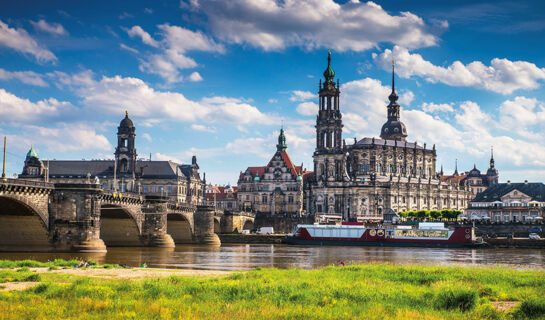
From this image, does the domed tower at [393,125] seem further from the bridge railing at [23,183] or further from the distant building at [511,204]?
the bridge railing at [23,183]

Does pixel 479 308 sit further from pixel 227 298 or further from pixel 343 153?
pixel 343 153

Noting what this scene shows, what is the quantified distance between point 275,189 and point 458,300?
138 meters

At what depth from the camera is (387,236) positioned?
4033 inches

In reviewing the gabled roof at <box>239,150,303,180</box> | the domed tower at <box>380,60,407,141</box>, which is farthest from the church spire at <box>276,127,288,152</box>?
the domed tower at <box>380,60,407,141</box>

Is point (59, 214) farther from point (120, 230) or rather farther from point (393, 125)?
point (393, 125)

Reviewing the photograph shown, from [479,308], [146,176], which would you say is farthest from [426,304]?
[146,176]

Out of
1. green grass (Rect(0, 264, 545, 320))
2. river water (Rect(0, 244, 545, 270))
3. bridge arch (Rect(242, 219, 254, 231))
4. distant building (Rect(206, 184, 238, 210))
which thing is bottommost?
river water (Rect(0, 244, 545, 270))

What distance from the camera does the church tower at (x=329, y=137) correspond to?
155 meters

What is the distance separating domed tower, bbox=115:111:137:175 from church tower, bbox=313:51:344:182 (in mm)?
47900

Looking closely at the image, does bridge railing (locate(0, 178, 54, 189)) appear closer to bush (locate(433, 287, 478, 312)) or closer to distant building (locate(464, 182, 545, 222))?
bush (locate(433, 287, 478, 312))

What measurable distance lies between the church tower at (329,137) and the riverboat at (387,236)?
155 feet

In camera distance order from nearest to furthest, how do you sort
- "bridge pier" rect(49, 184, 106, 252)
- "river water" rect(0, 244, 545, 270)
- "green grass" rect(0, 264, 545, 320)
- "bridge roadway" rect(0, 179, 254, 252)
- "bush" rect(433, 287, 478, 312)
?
"green grass" rect(0, 264, 545, 320) → "bush" rect(433, 287, 478, 312) → "river water" rect(0, 244, 545, 270) → "bridge roadway" rect(0, 179, 254, 252) → "bridge pier" rect(49, 184, 106, 252)

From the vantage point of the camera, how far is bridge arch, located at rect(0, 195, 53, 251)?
5572 centimetres

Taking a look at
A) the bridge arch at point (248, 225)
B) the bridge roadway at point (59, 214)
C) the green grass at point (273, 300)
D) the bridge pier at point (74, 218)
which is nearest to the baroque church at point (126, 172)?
the bridge arch at point (248, 225)
